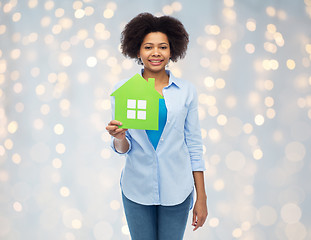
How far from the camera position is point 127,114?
2.74 feet

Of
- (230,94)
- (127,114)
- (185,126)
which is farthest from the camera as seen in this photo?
(230,94)

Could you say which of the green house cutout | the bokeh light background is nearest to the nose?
the green house cutout

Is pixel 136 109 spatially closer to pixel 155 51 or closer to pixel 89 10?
pixel 155 51

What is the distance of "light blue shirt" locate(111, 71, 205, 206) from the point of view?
937mm

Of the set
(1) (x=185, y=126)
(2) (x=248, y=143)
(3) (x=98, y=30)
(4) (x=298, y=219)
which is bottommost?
(4) (x=298, y=219)

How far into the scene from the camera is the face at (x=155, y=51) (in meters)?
0.97

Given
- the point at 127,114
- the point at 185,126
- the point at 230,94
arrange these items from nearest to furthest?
the point at 127,114
the point at 185,126
the point at 230,94

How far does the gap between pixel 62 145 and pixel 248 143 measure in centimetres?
105

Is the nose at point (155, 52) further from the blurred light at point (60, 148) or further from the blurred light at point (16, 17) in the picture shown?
the blurred light at point (16, 17)

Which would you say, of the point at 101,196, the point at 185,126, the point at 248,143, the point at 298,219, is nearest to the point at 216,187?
the point at 248,143

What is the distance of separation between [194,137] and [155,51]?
31cm

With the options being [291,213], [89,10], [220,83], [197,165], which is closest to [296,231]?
[291,213]

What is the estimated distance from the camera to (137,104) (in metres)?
0.84

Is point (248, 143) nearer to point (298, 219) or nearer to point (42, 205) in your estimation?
point (298, 219)
